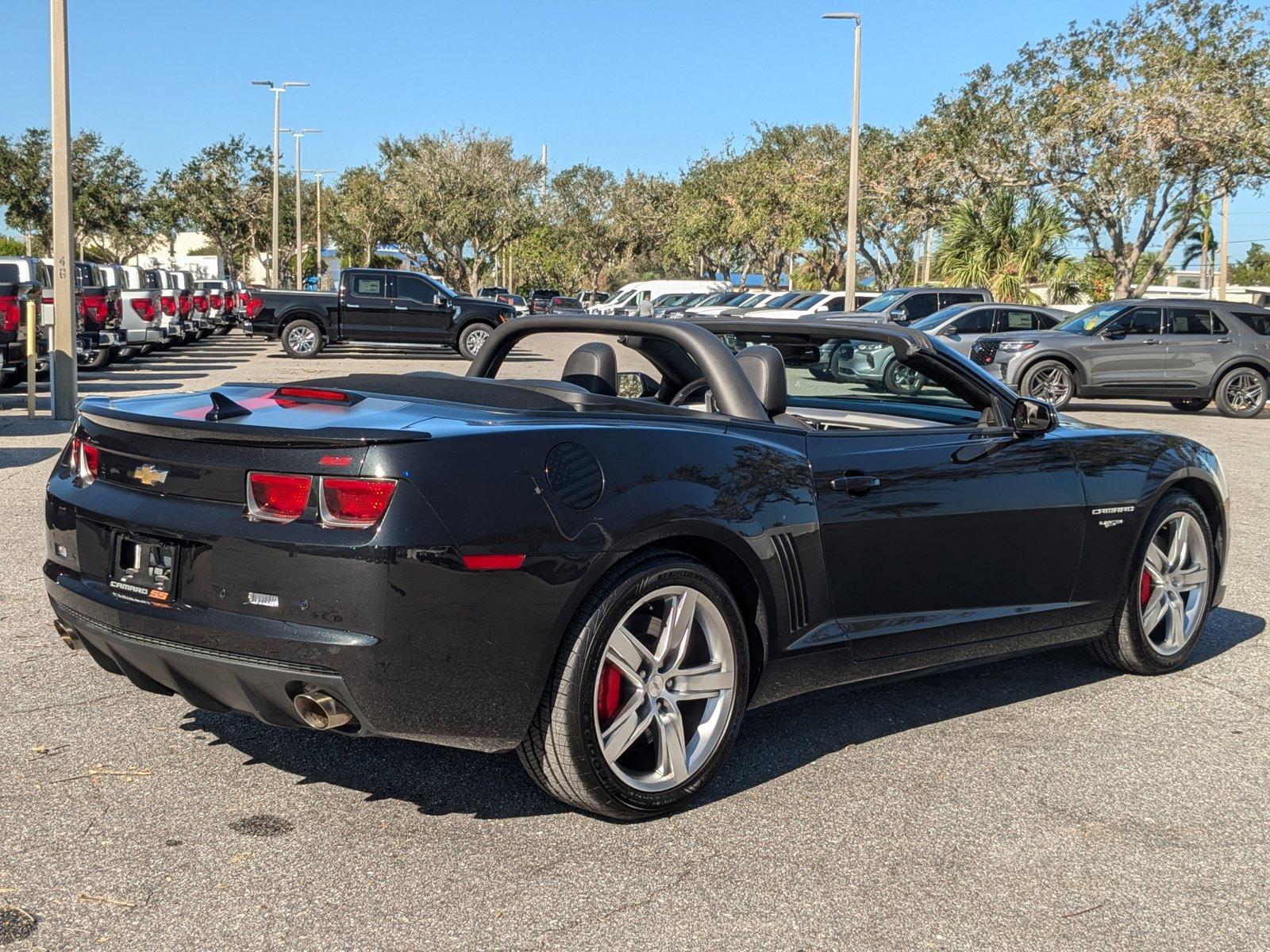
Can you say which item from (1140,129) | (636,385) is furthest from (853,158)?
(636,385)

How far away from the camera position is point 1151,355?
21094 mm

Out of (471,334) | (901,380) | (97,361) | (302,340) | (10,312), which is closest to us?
(901,380)

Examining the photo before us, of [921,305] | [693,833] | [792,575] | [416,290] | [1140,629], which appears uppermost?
[416,290]

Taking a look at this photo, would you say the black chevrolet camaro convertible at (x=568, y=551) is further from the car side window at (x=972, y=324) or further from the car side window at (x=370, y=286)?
the car side window at (x=370, y=286)

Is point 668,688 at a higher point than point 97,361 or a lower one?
lower

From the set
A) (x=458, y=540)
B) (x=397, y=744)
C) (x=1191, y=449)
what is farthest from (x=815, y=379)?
(x=458, y=540)

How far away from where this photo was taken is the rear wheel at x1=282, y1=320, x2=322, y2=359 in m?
30.9

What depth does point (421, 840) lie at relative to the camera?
12.4 ft

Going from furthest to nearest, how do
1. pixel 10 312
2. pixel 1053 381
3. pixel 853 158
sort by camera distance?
pixel 853 158
pixel 1053 381
pixel 10 312

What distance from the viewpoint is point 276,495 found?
3561 mm

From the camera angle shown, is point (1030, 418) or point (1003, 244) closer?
point (1030, 418)

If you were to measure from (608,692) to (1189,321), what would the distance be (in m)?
19.6

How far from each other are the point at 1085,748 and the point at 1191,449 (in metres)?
1.65

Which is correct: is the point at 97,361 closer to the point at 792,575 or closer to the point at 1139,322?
the point at 1139,322
